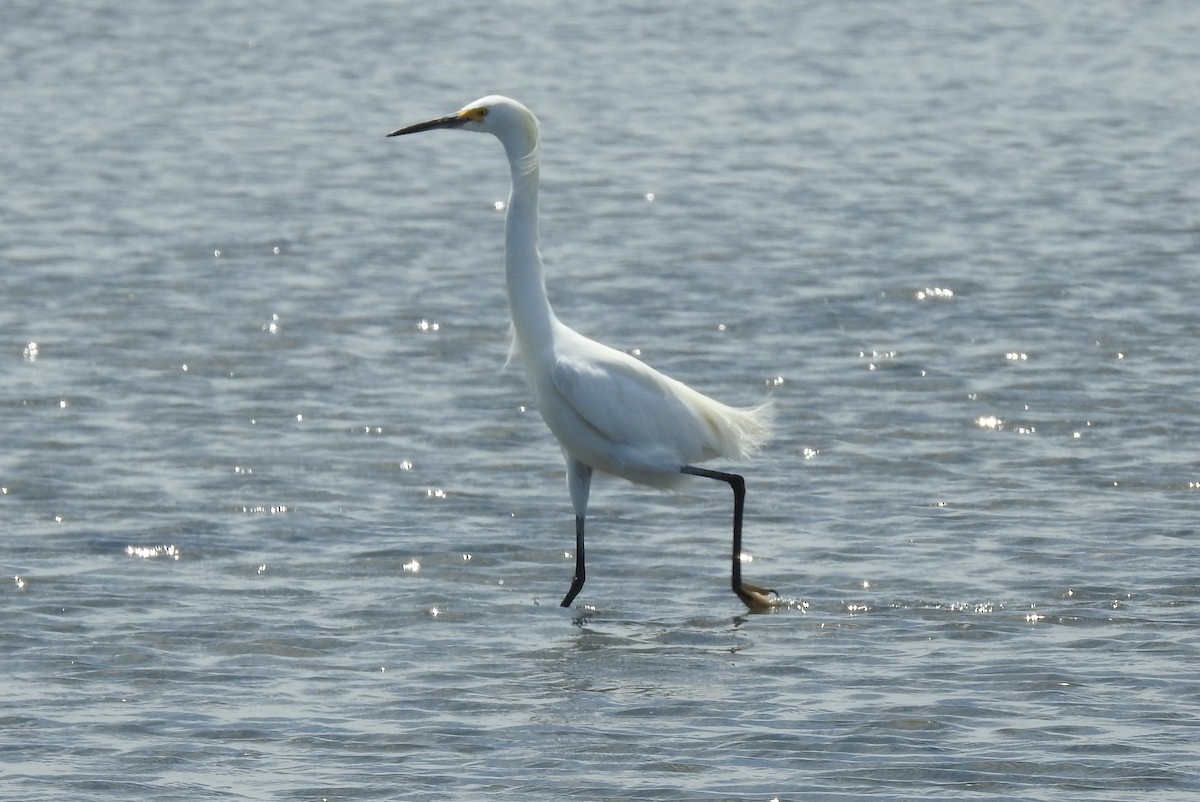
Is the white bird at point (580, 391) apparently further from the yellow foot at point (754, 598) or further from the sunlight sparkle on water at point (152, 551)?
the sunlight sparkle on water at point (152, 551)

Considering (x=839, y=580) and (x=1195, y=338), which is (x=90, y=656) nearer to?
(x=839, y=580)

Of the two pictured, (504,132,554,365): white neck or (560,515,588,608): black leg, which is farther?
(504,132,554,365): white neck

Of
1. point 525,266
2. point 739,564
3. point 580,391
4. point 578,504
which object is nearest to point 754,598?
point 739,564

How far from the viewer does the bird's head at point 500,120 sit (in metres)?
8.74

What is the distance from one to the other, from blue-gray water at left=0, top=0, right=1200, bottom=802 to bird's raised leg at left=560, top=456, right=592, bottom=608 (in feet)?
0.59

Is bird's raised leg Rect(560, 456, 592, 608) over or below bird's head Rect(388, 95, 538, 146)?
below

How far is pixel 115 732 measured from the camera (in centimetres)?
694

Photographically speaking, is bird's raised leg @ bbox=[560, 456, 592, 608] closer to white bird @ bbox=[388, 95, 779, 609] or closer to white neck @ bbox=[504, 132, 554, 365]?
white bird @ bbox=[388, 95, 779, 609]

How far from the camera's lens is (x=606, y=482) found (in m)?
10.5

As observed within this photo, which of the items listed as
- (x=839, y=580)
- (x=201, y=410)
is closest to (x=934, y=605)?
(x=839, y=580)

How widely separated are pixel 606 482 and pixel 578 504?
5.78 feet

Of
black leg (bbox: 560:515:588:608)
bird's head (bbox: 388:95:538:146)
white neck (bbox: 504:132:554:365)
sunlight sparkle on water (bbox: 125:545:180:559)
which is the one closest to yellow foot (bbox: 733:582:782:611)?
black leg (bbox: 560:515:588:608)

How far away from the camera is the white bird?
28.0 feet

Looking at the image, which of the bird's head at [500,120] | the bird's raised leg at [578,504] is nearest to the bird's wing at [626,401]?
the bird's raised leg at [578,504]
